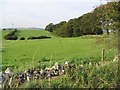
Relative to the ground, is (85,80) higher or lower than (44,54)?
higher

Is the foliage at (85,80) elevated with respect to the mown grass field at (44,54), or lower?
elevated

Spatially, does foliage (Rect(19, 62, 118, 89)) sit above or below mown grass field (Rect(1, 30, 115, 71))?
above

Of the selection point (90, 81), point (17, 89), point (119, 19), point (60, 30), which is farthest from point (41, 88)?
point (60, 30)

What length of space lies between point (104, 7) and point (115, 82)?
635 cm

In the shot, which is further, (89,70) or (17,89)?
(89,70)

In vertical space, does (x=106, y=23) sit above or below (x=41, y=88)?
above

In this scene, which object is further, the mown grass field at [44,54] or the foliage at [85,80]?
the mown grass field at [44,54]

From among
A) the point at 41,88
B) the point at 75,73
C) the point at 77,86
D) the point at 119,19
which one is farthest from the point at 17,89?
the point at 119,19

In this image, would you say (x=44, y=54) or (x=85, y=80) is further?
(x=44, y=54)

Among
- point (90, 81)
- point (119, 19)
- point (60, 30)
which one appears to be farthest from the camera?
point (60, 30)

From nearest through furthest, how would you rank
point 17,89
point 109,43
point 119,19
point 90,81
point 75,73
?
1. point 17,89
2. point 90,81
3. point 75,73
4. point 119,19
5. point 109,43

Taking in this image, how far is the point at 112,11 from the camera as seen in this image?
42.2ft

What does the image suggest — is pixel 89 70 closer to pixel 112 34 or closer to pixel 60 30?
pixel 112 34

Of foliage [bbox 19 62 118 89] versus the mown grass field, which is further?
the mown grass field
